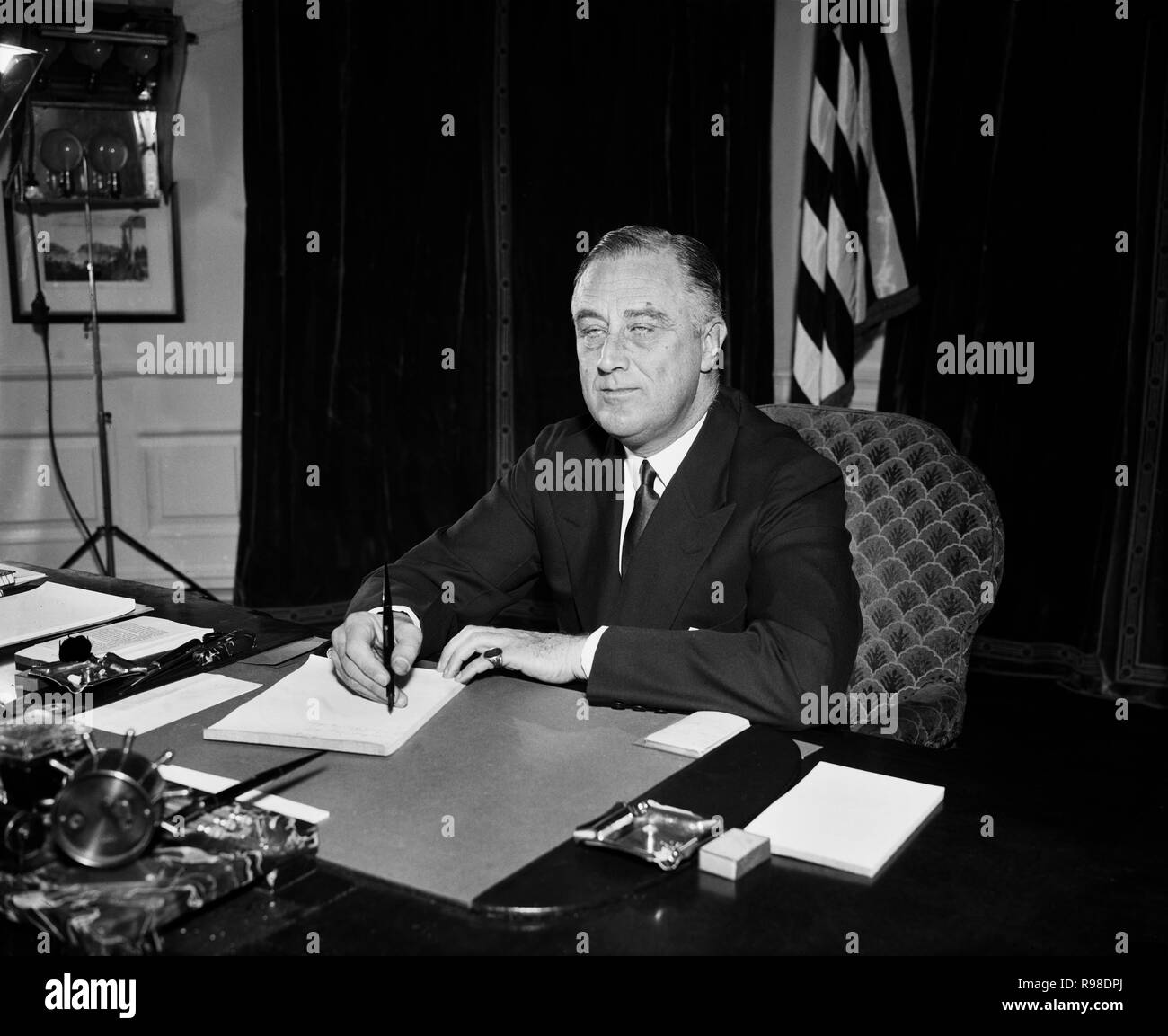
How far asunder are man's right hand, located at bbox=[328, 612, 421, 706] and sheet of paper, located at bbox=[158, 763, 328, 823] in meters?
0.32

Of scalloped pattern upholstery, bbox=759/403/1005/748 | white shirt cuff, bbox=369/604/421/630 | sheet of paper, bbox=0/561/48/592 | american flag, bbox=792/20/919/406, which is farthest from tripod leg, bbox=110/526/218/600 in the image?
scalloped pattern upholstery, bbox=759/403/1005/748

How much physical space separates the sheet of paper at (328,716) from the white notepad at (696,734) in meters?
0.32

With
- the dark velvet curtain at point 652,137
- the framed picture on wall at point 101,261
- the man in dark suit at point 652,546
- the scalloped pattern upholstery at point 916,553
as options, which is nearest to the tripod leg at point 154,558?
the framed picture on wall at point 101,261

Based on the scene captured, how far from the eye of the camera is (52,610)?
84.0 inches

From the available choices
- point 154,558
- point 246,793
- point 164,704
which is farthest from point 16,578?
point 154,558

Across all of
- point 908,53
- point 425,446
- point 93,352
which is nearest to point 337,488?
point 425,446

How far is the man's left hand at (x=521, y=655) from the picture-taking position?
1.82 m

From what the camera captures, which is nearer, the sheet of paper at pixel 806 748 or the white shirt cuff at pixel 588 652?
the sheet of paper at pixel 806 748

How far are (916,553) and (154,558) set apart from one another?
3697mm

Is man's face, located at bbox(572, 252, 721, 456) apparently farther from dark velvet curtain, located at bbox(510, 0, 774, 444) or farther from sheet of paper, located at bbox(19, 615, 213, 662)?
dark velvet curtain, located at bbox(510, 0, 774, 444)

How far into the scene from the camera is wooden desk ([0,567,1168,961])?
1063mm

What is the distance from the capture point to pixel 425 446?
5121 mm

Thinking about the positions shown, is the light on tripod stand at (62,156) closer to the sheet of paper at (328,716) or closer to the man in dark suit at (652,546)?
the man in dark suit at (652,546)

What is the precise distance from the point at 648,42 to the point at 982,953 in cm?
431
